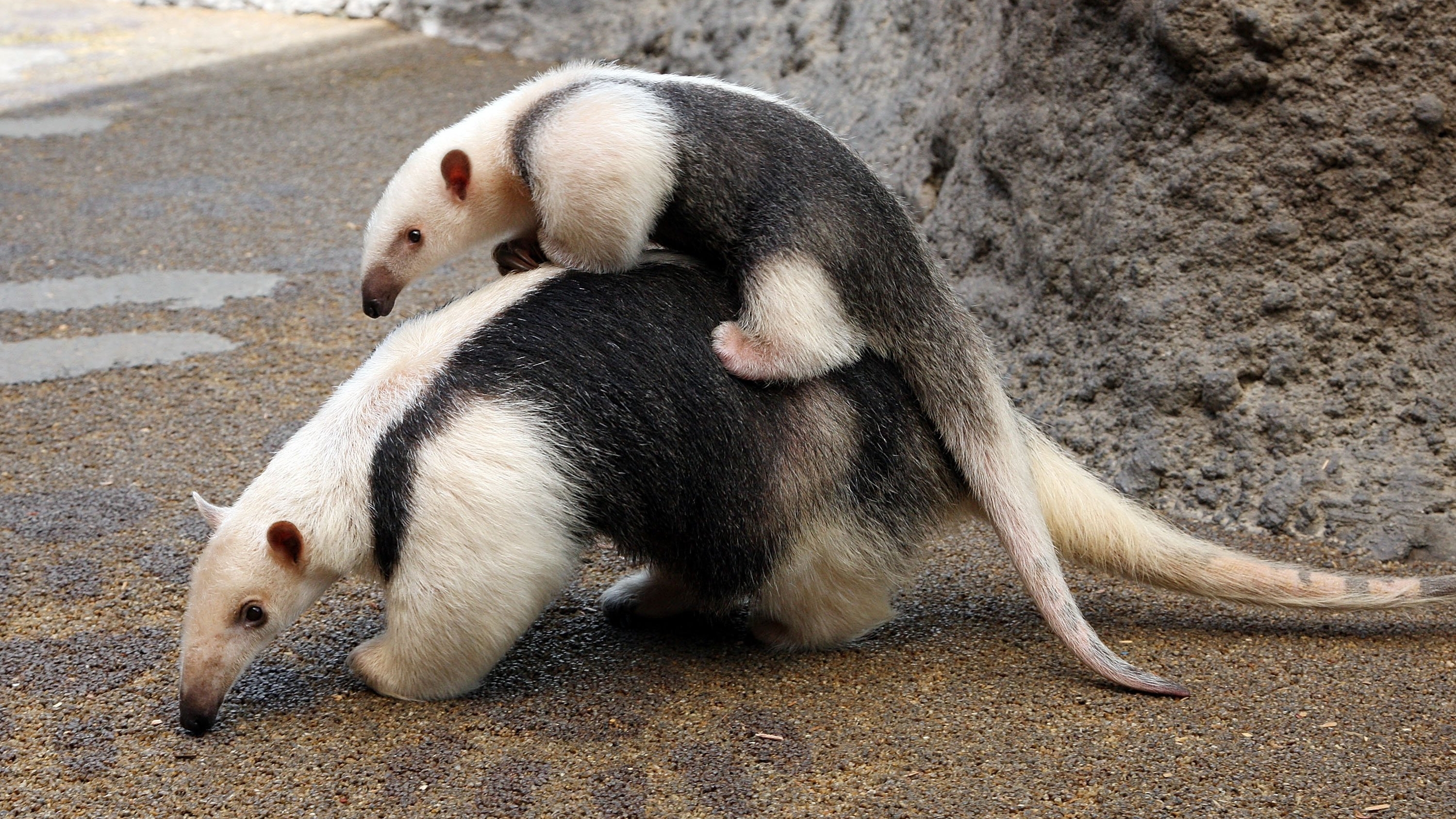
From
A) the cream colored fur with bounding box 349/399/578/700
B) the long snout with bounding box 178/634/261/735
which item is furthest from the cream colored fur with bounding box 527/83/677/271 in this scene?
the long snout with bounding box 178/634/261/735

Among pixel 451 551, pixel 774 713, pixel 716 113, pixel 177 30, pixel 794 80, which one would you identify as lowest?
pixel 177 30

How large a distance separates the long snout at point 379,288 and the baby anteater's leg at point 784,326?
3.08 ft

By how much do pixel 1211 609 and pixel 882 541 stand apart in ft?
3.46

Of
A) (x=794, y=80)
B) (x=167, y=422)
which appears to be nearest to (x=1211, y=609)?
(x=167, y=422)

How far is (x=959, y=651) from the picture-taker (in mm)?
3785

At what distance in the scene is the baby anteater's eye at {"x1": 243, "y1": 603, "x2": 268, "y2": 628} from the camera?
340 centimetres

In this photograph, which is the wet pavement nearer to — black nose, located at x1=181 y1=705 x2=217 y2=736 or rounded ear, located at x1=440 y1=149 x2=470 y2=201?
black nose, located at x1=181 y1=705 x2=217 y2=736

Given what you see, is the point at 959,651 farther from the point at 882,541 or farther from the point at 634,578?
the point at 634,578

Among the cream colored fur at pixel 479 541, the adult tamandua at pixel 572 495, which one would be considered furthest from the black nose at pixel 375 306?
the cream colored fur at pixel 479 541

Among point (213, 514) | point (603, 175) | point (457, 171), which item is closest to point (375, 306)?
point (457, 171)

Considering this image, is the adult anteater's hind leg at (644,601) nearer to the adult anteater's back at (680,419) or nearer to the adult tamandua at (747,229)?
the adult anteater's back at (680,419)

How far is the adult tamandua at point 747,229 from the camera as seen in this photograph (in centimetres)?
350

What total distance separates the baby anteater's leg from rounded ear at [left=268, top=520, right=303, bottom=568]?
44.9 inches

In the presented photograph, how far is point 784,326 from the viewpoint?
3473 mm
